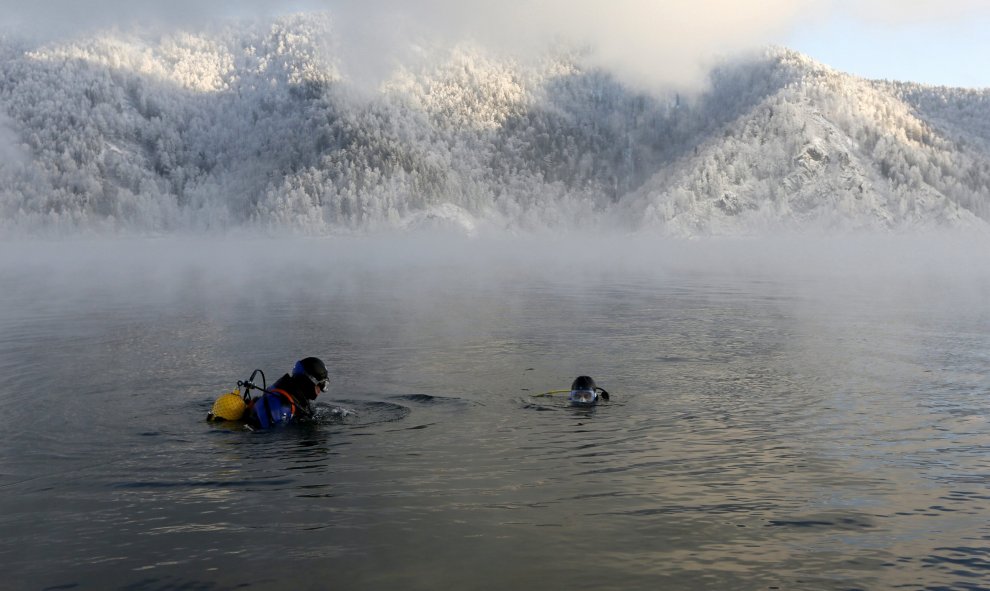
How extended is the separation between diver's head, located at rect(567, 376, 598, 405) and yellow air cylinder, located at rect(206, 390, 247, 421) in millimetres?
9932

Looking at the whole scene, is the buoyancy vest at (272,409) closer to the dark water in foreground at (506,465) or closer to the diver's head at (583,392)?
the dark water in foreground at (506,465)

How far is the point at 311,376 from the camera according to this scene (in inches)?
993

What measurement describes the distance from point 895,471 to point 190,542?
1495 cm

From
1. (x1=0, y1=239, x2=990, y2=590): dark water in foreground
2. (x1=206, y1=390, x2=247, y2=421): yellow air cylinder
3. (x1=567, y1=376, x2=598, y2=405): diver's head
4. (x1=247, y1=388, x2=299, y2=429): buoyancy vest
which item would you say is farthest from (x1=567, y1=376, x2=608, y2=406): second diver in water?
(x1=206, y1=390, x2=247, y2=421): yellow air cylinder

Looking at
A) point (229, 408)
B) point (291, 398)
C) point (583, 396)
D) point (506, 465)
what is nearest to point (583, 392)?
point (583, 396)

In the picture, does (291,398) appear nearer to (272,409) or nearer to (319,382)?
(272,409)

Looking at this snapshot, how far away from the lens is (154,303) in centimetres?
6925

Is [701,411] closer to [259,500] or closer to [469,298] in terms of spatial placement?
[259,500]

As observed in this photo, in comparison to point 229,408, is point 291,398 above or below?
above

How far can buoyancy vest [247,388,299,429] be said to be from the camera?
2488 cm

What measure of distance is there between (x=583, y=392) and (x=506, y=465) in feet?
24.6

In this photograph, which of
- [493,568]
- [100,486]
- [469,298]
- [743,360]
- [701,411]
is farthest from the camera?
[469,298]

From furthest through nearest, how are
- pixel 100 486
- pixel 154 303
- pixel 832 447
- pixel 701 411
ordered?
pixel 154 303 → pixel 701 411 → pixel 832 447 → pixel 100 486

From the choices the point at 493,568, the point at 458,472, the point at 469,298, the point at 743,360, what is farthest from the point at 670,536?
the point at 469,298
